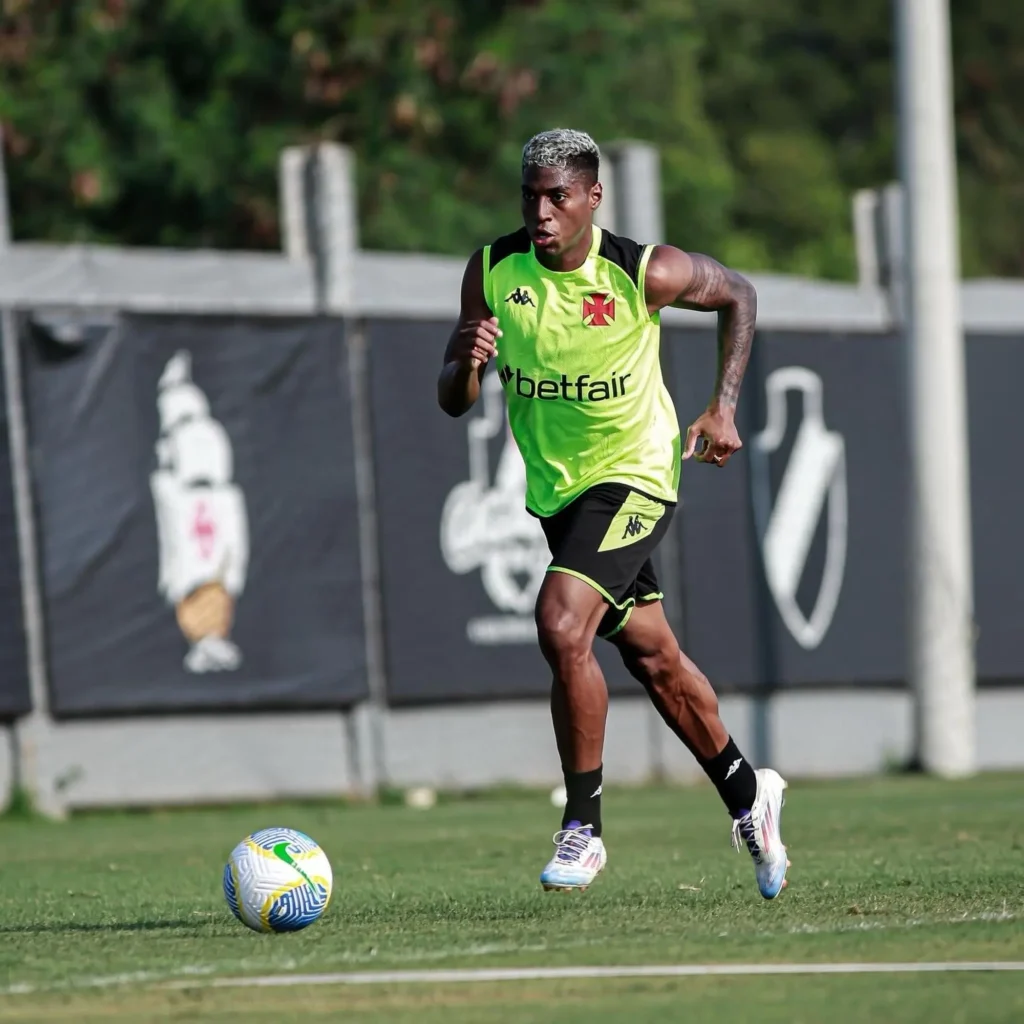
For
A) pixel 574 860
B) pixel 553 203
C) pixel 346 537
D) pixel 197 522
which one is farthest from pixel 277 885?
pixel 346 537

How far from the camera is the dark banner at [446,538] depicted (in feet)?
57.9

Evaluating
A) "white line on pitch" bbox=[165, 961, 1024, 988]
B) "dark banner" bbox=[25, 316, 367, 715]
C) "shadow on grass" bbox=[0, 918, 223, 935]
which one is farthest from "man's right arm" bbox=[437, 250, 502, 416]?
"dark banner" bbox=[25, 316, 367, 715]

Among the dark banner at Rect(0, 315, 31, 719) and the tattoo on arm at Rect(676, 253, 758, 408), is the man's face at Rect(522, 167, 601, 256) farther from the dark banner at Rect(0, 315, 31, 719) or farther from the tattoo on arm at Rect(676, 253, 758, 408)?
the dark banner at Rect(0, 315, 31, 719)

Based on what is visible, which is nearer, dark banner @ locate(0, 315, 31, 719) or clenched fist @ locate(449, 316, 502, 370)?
clenched fist @ locate(449, 316, 502, 370)

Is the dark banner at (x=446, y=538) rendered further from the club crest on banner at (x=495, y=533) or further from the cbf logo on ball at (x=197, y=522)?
the cbf logo on ball at (x=197, y=522)

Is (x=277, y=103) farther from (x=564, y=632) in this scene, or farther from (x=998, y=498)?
(x=564, y=632)

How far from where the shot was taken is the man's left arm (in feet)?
26.4

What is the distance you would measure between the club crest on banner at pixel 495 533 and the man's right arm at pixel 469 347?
9566 mm

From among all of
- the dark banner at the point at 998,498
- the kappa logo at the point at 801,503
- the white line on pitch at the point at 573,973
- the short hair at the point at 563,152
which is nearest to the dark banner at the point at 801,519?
the kappa logo at the point at 801,503

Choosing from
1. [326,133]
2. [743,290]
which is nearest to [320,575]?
[743,290]

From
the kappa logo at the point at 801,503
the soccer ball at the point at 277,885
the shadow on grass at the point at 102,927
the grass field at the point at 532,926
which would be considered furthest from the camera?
the kappa logo at the point at 801,503

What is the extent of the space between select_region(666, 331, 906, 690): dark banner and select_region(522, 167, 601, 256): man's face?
11.0 meters

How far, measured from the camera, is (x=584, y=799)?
26.0 feet

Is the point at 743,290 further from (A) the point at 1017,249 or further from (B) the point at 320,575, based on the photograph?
(A) the point at 1017,249
